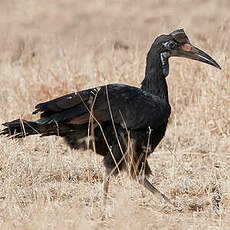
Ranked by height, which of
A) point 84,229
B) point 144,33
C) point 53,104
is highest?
point 53,104

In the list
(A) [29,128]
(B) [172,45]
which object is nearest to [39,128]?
(A) [29,128]

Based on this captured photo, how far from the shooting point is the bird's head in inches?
226

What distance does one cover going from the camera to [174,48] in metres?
5.78

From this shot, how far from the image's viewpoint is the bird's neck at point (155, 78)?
18.5 ft

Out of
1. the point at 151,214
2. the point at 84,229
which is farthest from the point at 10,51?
the point at 84,229

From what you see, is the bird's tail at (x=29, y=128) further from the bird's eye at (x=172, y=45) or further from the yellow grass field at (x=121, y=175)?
the bird's eye at (x=172, y=45)

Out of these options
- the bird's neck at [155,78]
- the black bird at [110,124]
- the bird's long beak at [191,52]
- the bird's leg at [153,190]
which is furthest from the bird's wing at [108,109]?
the bird's long beak at [191,52]

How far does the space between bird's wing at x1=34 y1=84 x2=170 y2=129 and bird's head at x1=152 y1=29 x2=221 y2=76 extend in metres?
0.52

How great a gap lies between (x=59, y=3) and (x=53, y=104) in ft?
45.5

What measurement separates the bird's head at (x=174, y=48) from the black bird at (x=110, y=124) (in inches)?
19.0

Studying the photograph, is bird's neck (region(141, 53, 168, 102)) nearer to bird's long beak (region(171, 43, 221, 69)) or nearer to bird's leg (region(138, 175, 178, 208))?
bird's long beak (region(171, 43, 221, 69))

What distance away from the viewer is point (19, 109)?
783 cm

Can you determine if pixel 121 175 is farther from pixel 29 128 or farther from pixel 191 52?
pixel 191 52

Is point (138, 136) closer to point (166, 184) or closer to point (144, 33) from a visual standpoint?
point (166, 184)
